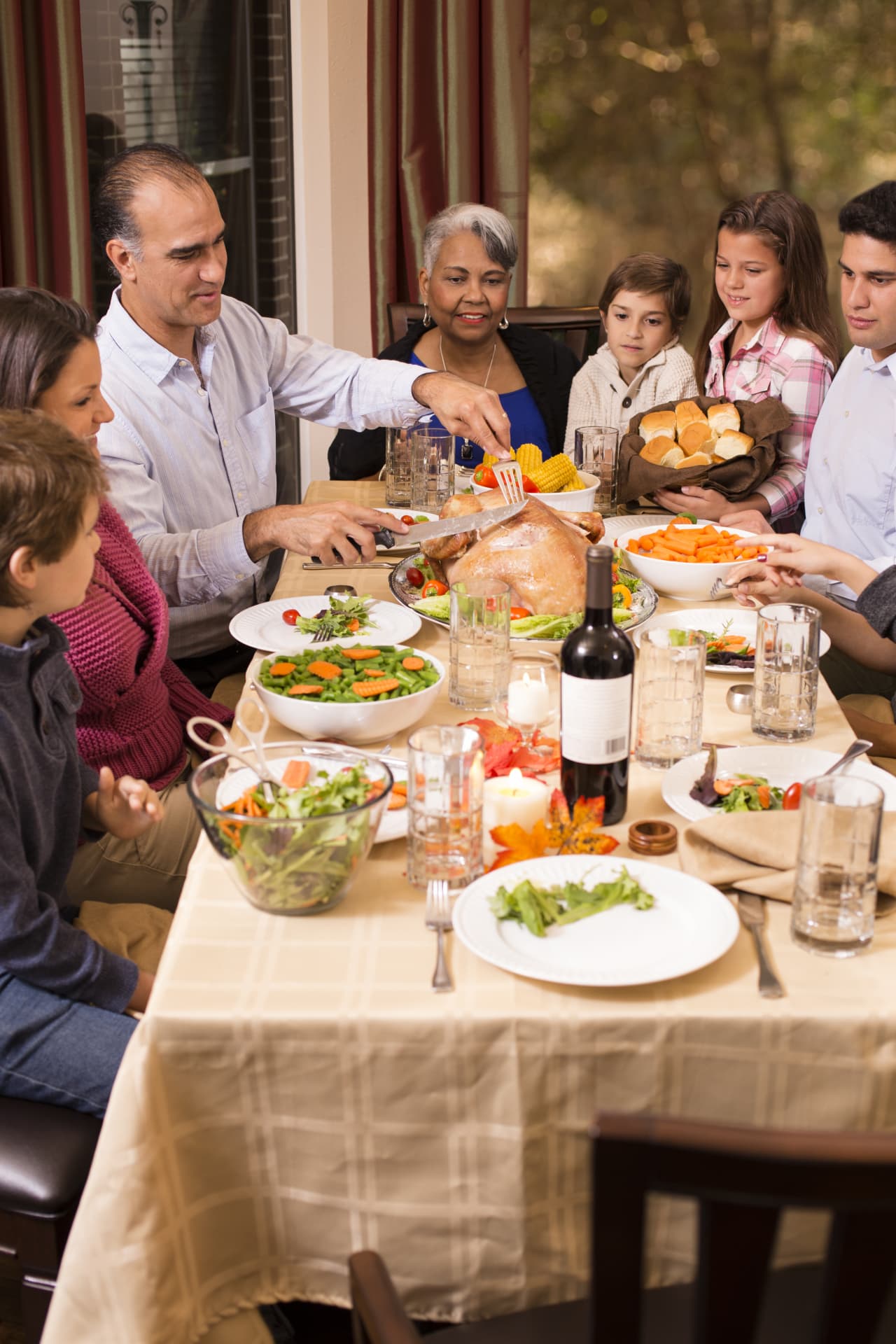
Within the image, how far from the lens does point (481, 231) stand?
9.96 feet

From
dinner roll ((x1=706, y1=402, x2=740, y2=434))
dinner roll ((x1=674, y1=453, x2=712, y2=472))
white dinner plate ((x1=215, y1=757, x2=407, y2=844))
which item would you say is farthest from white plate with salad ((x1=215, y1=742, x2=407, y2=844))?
dinner roll ((x1=706, y1=402, x2=740, y2=434))

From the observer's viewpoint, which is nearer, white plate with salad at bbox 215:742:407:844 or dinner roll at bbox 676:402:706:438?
white plate with salad at bbox 215:742:407:844

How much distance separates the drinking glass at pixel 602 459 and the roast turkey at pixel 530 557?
1.58 feet

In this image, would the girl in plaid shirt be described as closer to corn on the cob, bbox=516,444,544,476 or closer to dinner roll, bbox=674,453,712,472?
dinner roll, bbox=674,453,712,472

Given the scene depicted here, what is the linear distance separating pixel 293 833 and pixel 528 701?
0.45 metres

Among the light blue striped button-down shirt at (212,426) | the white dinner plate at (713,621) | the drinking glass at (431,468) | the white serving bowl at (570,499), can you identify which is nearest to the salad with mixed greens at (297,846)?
the white dinner plate at (713,621)

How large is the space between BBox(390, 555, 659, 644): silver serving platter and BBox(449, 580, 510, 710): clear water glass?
16 centimetres

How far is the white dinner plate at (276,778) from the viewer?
4.03ft

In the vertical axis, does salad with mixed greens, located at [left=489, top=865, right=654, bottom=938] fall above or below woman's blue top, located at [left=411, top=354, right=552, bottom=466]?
below

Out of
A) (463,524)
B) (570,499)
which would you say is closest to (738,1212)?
(463,524)

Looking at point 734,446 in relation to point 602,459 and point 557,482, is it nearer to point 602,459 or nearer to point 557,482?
point 602,459

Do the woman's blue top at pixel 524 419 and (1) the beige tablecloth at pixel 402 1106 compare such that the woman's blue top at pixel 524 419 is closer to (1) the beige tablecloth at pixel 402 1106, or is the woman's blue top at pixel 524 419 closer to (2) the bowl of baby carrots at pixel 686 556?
(2) the bowl of baby carrots at pixel 686 556

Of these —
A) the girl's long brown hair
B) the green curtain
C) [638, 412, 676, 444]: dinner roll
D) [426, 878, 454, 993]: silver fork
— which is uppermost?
the green curtain

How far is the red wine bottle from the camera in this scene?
46.9 inches
